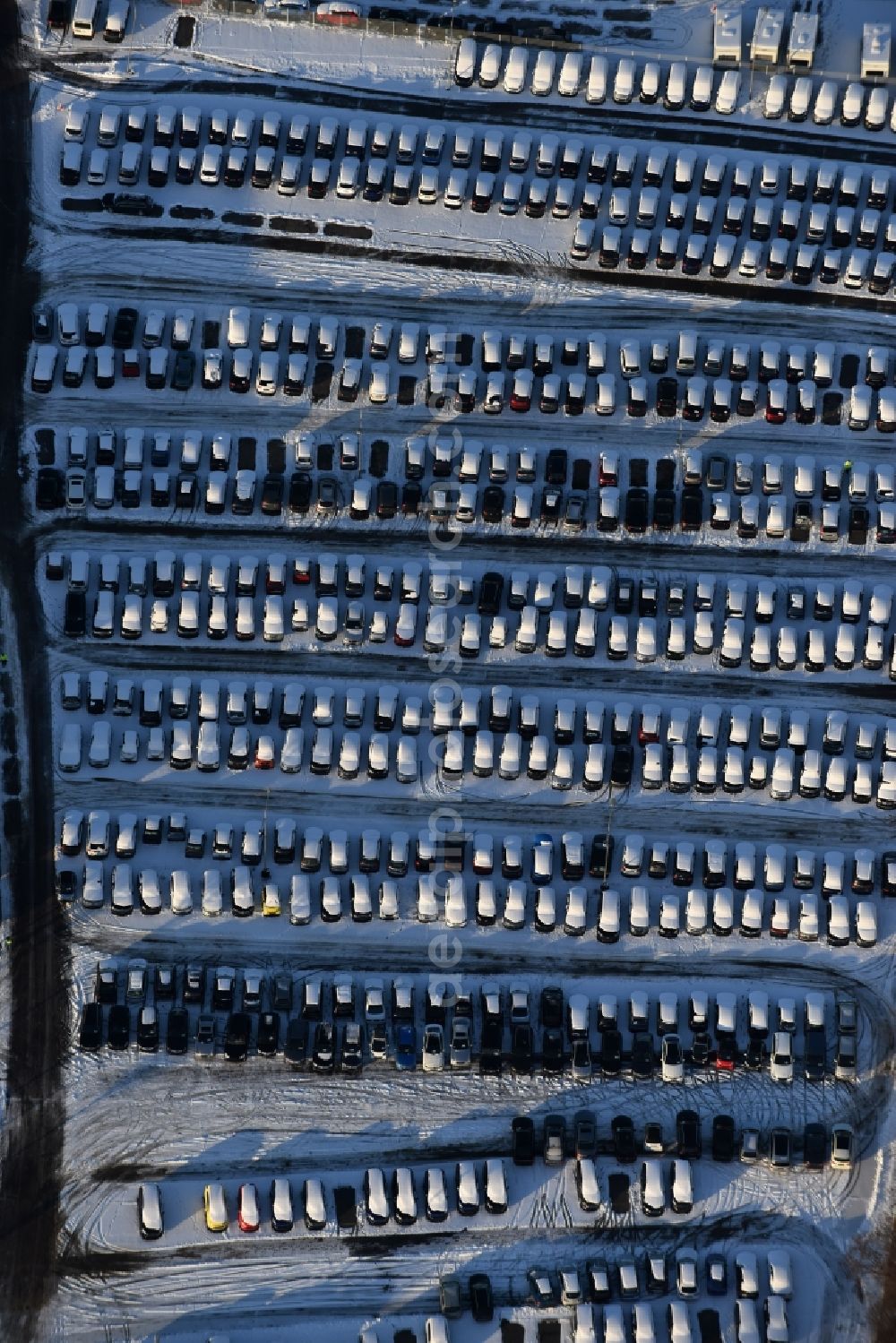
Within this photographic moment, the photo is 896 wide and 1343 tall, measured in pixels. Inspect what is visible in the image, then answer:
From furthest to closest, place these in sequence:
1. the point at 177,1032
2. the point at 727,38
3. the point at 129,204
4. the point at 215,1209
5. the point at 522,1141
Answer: the point at 727,38 → the point at 129,204 → the point at 177,1032 → the point at 522,1141 → the point at 215,1209

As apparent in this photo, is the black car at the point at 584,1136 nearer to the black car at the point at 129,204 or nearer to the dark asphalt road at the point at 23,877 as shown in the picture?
the dark asphalt road at the point at 23,877

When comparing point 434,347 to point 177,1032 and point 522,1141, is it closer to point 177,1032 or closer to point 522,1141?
point 177,1032

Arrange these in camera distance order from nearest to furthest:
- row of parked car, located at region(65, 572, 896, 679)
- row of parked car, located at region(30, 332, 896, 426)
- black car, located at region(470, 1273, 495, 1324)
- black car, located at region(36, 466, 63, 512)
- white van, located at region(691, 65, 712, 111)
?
black car, located at region(470, 1273, 495, 1324) < row of parked car, located at region(65, 572, 896, 679) < black car, located at region(36, 466, 63, 512) < row of parked car, located at region(30, 332, 896, 426) < white van, located at region(691, 65, 712, 111)

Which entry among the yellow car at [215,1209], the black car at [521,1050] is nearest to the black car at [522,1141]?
the black car at [521,1050]

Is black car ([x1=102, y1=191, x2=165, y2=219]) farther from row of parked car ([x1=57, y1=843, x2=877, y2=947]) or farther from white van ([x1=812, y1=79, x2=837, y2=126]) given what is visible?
white van ([x1=812, y1=79, x2=837, y2=126])

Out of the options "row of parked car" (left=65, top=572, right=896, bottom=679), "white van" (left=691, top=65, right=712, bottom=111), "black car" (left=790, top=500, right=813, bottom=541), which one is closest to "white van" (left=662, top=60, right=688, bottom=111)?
"white van" (left=691, top=65, right=712, bottom=111)

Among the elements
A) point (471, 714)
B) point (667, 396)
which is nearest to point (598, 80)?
point (667, 396)
